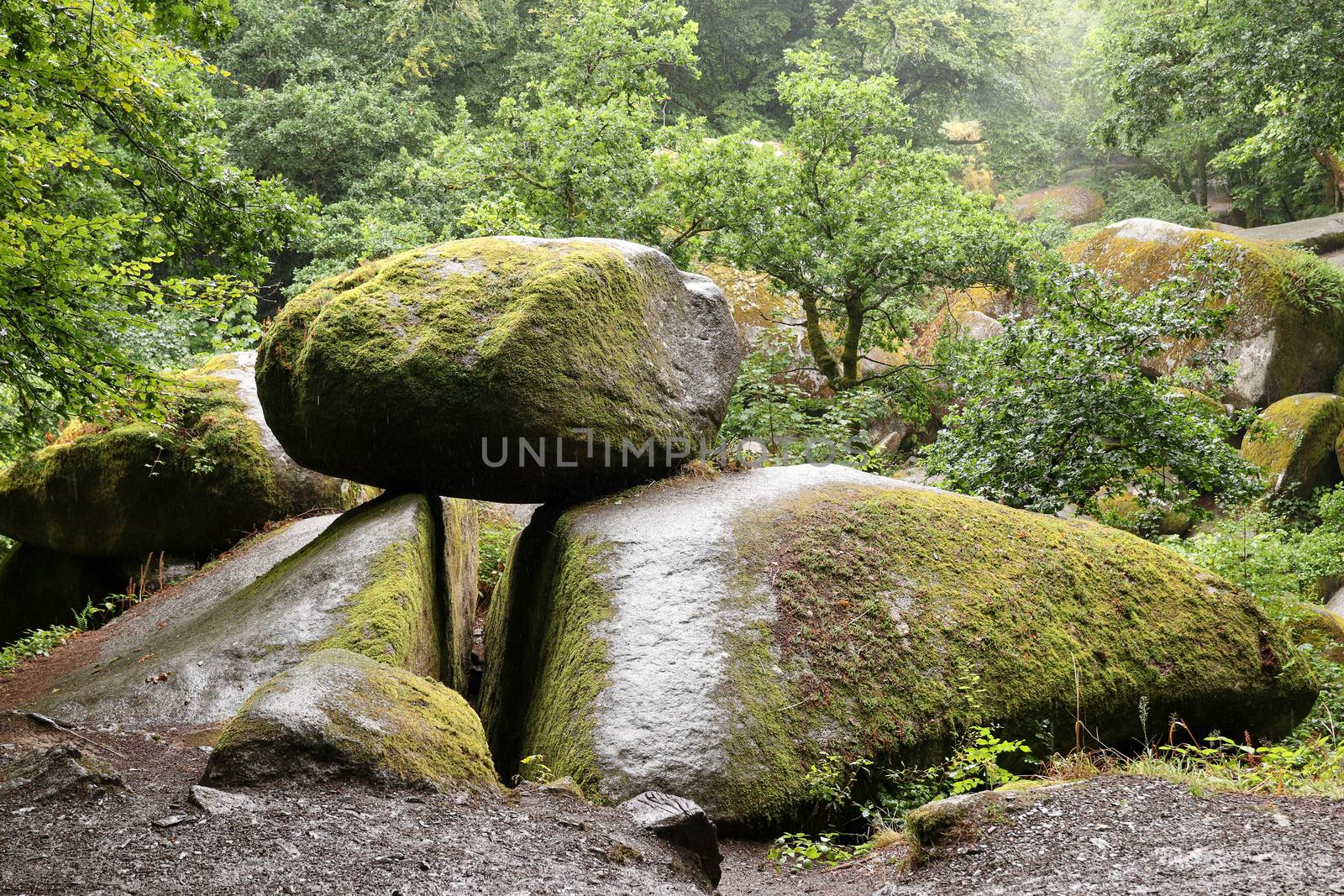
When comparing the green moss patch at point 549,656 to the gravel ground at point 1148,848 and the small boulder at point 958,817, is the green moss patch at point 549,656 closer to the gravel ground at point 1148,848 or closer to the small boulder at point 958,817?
the small boulder at point 958,817

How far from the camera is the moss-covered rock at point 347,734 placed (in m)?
3.64

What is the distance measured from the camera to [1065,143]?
31.3 meters

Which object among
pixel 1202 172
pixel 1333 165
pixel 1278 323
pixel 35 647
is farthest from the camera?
pixel 1202 172

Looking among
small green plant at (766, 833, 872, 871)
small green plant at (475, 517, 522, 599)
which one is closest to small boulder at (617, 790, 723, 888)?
small green plant at (766, 833, 872, 871)

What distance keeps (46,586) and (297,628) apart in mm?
6780

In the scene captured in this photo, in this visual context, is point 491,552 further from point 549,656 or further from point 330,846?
point 330,846

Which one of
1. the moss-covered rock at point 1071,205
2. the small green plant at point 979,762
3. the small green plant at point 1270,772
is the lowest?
the small green plant at point 979,762

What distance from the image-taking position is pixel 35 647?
867 centimetres

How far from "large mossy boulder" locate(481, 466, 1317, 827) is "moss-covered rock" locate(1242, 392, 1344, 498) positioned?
962 centimetres

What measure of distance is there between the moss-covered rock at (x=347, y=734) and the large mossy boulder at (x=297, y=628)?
1.28 meters

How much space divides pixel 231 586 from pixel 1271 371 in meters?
15.8

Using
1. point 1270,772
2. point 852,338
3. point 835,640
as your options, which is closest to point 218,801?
point 835,640

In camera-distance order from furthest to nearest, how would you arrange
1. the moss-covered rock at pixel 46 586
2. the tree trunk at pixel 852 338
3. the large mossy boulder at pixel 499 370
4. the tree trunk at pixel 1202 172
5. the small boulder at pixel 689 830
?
the tree trunk at pixel 1202 172 → the tree trunk at pixel 852 338 → the moss-covered rock at pixel 46 586 → the large mossy boulder at pixel 499 370 → the small boulder at pixel 689 830

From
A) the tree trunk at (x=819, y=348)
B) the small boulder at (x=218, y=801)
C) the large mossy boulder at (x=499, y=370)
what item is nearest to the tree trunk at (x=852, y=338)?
the tree trunk at (x=819, y=348)
